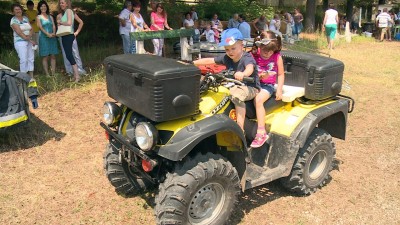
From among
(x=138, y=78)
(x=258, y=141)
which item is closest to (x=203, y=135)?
(x=138, y=78)

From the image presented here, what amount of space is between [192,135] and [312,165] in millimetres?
2020

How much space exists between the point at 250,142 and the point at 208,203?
933mm

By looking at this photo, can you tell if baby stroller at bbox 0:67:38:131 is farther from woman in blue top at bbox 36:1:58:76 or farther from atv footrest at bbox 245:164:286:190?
atv footrest at bbox 245:164:286:190

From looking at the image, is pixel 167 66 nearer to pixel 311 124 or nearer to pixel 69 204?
pixel 311 124

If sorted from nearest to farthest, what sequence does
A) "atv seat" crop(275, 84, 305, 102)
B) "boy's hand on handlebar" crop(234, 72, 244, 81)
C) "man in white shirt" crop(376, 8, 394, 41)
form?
1. "boy's hand on handlebar" crop(234, 72, 244, 81)
2. "atv seat" crop(275, 84, 305, 102)
3. "man in white shirt" crop(376, 8, 394, 41)

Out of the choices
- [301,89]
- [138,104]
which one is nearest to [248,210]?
[301,89]

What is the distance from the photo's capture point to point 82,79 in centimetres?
854

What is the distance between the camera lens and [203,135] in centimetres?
325

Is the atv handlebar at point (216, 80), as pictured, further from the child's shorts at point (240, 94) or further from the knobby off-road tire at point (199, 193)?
the knobby off-road tire at point (199, 193)

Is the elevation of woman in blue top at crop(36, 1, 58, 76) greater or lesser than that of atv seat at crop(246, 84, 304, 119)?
greater

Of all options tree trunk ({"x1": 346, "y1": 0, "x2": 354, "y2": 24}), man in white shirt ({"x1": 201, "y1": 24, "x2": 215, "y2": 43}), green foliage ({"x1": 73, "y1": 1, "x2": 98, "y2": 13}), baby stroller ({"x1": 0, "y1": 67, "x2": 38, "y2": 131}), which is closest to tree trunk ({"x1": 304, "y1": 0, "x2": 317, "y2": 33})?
tree trunk ({"x1": 346, "y1": 0, "x2": 354, "y2": 24})

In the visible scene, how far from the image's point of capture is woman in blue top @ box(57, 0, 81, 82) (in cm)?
823

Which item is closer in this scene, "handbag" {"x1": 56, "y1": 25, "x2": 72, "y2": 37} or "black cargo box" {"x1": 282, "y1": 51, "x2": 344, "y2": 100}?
"black cargo box" {"x1": 282, "y1": 51, "x2": 344, "y2": 100}

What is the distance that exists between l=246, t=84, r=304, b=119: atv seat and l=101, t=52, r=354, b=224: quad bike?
0.04ft
